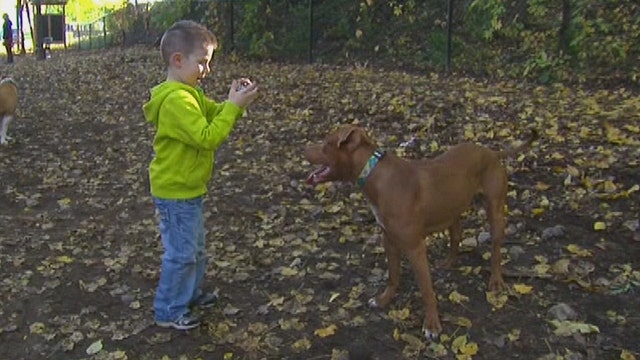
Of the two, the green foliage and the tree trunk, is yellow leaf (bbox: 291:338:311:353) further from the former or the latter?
the tree trunk

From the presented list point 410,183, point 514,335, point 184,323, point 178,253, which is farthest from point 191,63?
point 514,335

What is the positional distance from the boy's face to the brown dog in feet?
2.58

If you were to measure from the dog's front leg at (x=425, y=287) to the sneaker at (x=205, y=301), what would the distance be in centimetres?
146

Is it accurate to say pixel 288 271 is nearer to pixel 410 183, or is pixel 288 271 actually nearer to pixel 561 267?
pixel 410 183

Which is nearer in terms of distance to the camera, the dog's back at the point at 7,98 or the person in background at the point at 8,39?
the dog's back at the point at 7,98

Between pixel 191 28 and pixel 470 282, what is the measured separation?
2411 millimetres

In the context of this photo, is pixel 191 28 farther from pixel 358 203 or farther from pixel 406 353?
pixel 358 203

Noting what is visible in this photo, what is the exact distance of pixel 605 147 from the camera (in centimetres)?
693

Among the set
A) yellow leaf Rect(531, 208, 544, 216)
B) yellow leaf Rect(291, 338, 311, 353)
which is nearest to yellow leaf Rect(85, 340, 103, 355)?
yellow leaf Rect(291, 338, 311, 353)

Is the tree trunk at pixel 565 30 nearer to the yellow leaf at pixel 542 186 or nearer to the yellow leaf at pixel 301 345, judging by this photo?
the yellow leaf at pixel 542 186

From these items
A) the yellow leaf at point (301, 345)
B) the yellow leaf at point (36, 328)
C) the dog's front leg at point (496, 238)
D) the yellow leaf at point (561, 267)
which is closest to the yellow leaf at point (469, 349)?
the dog's front leg at point (496, 238)

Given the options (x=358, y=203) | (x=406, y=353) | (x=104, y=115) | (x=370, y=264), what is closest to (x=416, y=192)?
(x=406, y=353)

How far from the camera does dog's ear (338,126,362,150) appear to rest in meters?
3.82

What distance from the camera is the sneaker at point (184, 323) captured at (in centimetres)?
429
